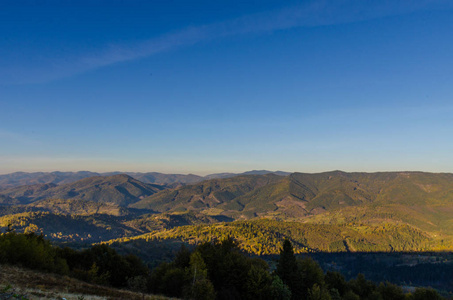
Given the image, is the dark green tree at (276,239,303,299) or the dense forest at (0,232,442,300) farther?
the dark green tree at (276,239,303,299)

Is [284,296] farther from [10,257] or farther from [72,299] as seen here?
[10,257]

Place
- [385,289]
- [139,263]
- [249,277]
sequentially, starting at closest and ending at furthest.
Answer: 1. [249,277]
2. [139,263]
3. [385,289]

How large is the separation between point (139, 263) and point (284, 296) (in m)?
48.2

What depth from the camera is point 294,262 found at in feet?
253

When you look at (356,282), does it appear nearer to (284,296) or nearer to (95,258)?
(284,296)

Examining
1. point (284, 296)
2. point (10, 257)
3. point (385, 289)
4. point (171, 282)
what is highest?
point (10, 257)

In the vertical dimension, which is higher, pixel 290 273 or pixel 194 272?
pixel 194 272

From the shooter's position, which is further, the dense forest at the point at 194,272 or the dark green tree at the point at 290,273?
the dark green tree at the point at 290,273

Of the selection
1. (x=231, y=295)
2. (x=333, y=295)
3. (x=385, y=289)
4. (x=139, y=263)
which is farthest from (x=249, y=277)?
(x=385, y=289)

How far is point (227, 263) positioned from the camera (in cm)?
7275

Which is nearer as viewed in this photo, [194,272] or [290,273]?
[194,272]

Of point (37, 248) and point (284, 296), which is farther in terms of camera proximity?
point (284, 296)

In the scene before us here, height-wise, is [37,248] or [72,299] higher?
[72,299]

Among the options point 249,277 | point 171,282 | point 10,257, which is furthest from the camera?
point 249,277
